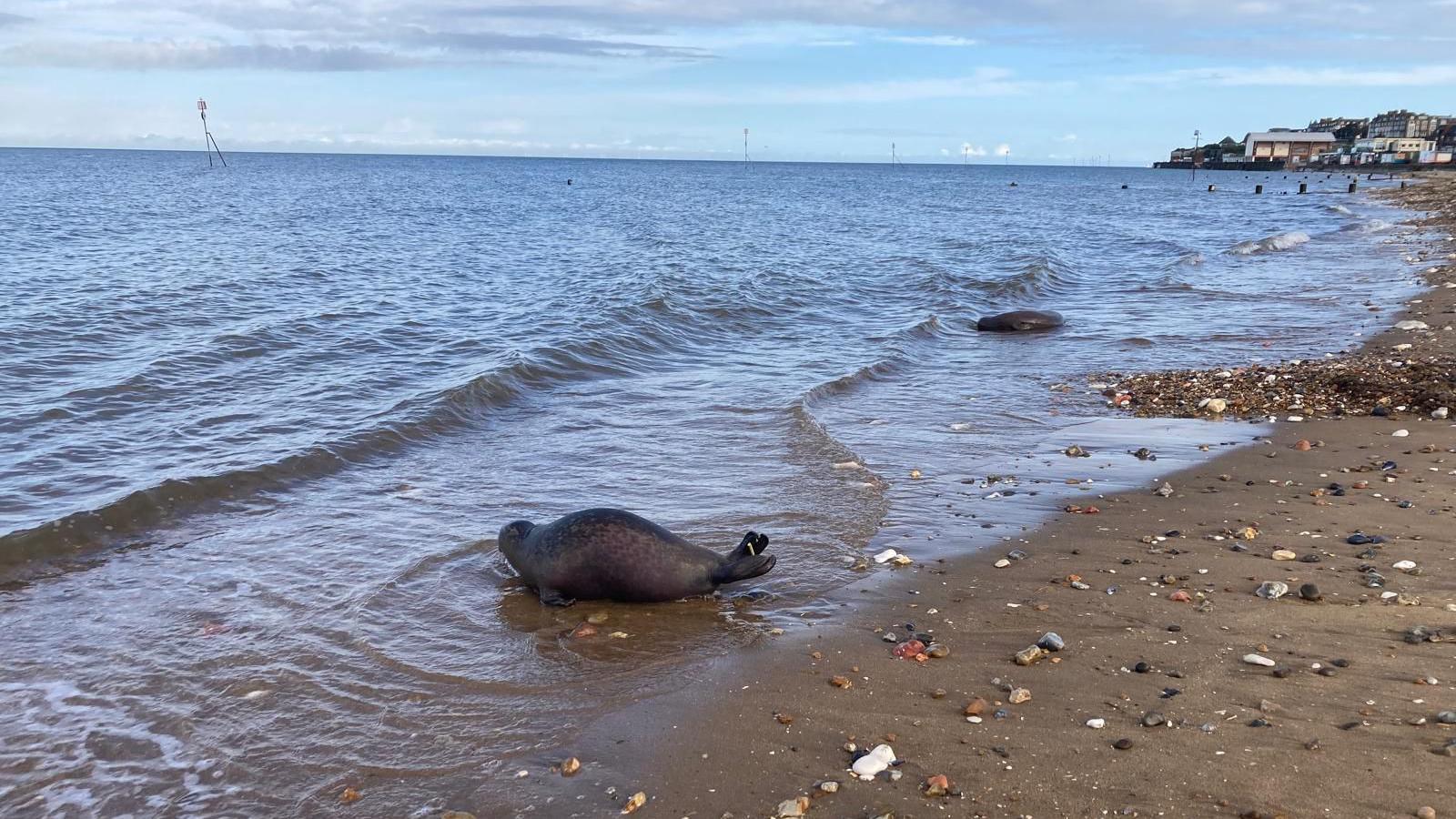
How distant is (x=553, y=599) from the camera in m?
6.59

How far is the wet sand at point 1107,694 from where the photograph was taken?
161 inches

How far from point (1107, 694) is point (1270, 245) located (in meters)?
35.1

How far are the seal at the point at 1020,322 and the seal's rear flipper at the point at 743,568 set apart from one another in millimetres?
13472

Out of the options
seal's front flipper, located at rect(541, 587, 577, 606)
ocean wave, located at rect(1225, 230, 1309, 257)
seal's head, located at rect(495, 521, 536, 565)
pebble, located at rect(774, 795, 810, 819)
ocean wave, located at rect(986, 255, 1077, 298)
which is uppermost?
ocean wave, located at rect(1225, 230, 1309, 257)

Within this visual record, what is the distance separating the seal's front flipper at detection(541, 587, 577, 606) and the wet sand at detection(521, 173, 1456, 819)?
148 cm

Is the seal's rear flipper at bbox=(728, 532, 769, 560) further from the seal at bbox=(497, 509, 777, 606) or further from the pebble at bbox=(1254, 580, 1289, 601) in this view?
the pebble at bbox=(1254, 580, 1289, 601)

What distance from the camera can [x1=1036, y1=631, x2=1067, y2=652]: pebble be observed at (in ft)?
18.0

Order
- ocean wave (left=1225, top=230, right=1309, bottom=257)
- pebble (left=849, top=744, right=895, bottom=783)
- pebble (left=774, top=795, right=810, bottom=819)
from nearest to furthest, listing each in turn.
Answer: pebble (left=774, top=795, right=810, bottom=819) < pebble (left=849, top=744, right=895, bottom=783) < ocean wave (left=1225, top=230, right=1309, bottom=257)

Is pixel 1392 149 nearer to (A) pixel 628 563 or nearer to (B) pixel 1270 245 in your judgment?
(B) pixel 1270 245

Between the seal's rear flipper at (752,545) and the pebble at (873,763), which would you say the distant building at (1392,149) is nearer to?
the seal's rear flipper at (752,545)

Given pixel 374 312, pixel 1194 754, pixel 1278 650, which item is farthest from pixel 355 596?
pixel 374 312

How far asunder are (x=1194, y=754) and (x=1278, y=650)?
4.42 ft

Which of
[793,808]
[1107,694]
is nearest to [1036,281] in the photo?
[1107,694]

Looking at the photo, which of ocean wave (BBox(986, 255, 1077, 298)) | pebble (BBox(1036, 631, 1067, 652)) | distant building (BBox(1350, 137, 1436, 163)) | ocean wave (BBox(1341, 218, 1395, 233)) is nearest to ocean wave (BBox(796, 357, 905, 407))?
pebble (BBox(1036, 631, 1067, 652))
